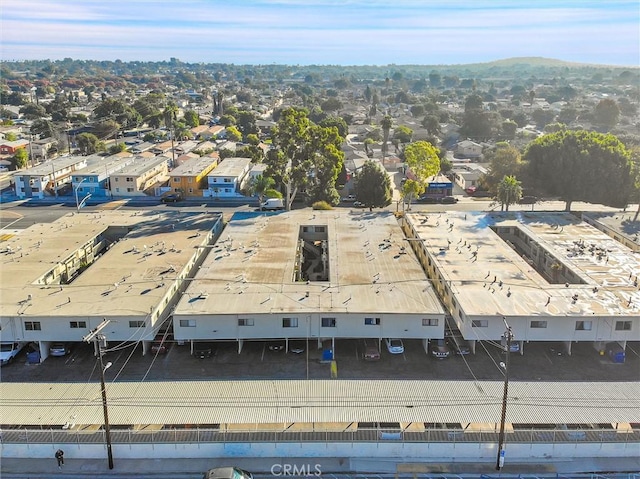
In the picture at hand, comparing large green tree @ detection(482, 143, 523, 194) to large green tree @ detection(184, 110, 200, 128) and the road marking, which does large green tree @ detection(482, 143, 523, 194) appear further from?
large green tree @ detection(184, 110, 200, 128)

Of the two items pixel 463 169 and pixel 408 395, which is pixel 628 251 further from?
pixel 463 169

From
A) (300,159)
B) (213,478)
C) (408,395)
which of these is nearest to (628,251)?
(408,395)

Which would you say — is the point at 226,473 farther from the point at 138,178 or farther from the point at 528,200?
the point at 528,200

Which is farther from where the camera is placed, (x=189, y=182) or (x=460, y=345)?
(x=189, y=182)

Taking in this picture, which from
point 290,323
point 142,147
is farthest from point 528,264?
point 142,147

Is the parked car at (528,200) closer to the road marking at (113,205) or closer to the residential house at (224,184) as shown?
the residential house at (224,184)
